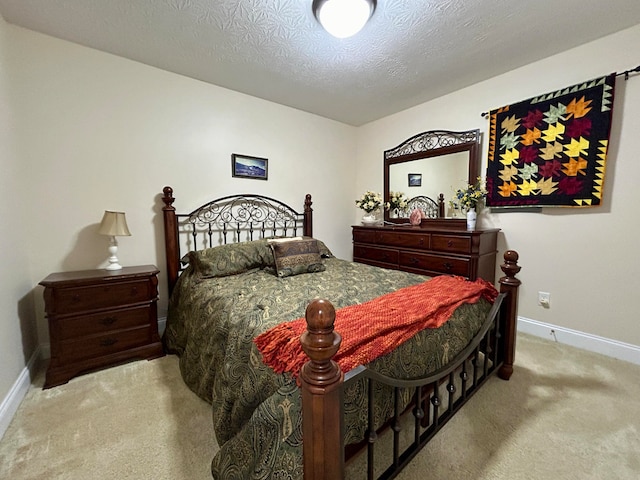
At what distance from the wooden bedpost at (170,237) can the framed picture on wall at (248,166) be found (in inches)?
28.7

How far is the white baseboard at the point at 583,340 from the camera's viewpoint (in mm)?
2100

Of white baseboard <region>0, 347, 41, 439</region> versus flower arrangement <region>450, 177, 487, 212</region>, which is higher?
flower arrangement <region>450, 177, 487, 212</region>

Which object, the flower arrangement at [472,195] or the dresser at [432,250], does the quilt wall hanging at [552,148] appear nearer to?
the flower arrangement at [472,195]

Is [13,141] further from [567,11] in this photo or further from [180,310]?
[567,11]

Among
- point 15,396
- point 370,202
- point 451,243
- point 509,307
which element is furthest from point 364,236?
point 15,396

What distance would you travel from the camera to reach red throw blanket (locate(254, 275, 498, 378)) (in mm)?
1002

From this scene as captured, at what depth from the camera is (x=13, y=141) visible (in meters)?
1.91

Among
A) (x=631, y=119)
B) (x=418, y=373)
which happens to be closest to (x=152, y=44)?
(x=418, y=373)

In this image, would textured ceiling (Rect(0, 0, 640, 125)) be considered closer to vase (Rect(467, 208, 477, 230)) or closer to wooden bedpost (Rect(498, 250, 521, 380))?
vase (Rect(467, 208, 477, 230))

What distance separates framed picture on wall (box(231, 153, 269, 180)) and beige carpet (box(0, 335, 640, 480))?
2.04 m

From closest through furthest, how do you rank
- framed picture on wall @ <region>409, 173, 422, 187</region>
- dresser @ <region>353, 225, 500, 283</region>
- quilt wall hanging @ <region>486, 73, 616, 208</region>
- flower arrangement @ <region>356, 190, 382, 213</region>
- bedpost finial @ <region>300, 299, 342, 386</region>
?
bedpost finial @ <region>300, 299, 342, 386</region> < quilt wall hanging @ <region>486, 73, 616, 208</region> < dresser @ <region>353, 225, 500, 283</region> < framed picture on wall @ <region>409, 173, 422, 187</region> < flower arrangement @ <region>356, 190, 382, 213</region>

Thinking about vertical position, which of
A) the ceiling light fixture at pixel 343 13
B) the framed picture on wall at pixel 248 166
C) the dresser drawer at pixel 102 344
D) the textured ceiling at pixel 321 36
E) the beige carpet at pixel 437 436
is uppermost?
the textured ceiling at pixel 321 36

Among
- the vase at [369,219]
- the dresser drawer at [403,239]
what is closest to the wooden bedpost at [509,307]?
the dresser drawer at [403,239]

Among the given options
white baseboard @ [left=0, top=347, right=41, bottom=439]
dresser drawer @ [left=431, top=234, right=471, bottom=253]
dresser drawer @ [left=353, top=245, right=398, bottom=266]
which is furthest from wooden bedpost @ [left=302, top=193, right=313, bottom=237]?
white baseboard @ [left=0, top=347, right=41, bottom=439]
